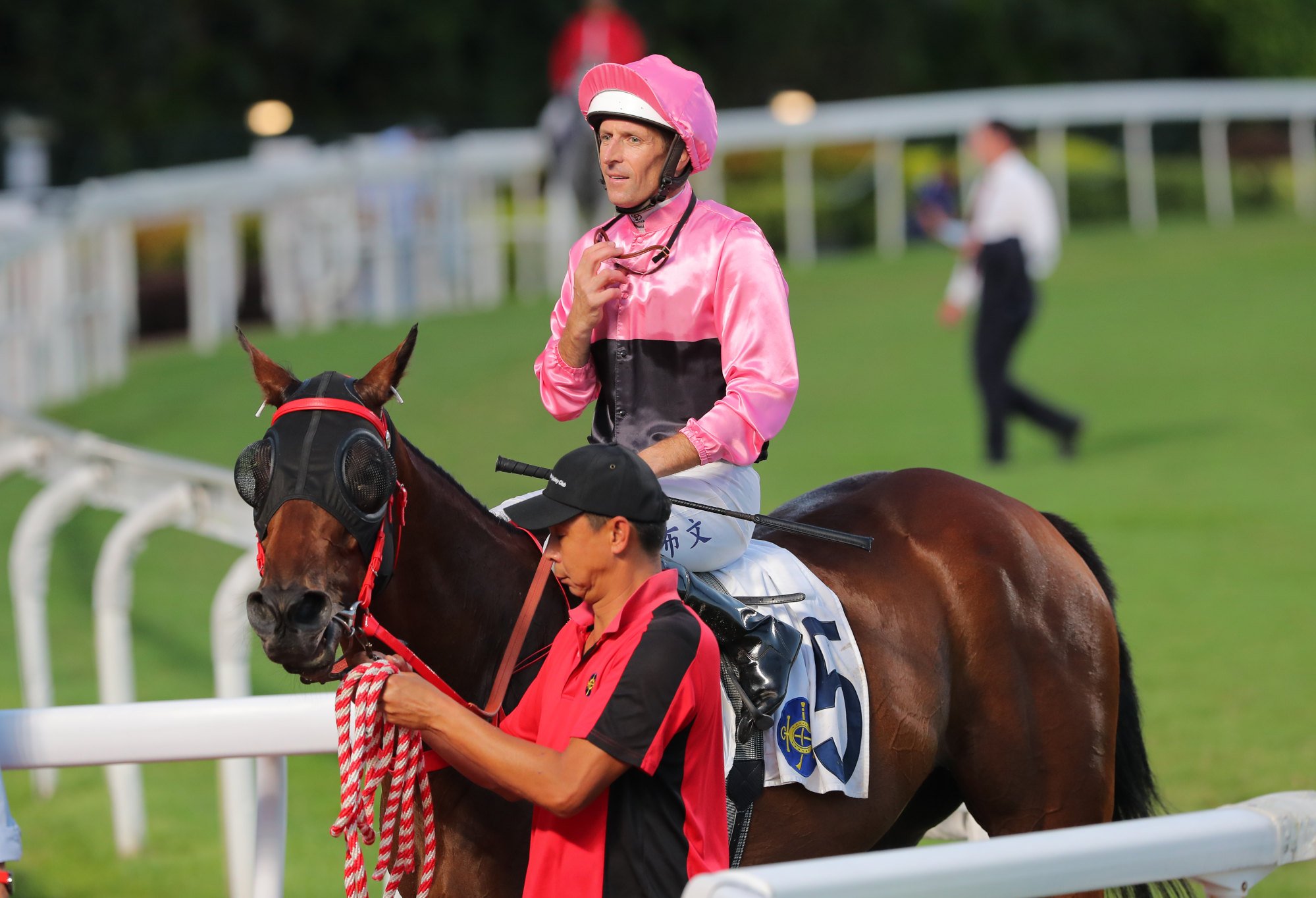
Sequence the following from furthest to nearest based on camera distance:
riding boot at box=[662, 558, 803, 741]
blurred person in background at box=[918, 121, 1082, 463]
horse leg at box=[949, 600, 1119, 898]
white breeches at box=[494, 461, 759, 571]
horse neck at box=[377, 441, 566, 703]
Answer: blurred person in background at box=[918, 121, 1082, 463] < horse leg at box=[949, 600, 1119, 898] < white breeches at box=[494, 461, 759, 571] < riding boot at box=[662, 558, 803, 741] < horse neck at box=[377, 441, 566, 703]

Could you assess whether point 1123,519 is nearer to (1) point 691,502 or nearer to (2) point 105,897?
(2) point 105,897

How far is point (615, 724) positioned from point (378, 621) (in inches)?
23.2

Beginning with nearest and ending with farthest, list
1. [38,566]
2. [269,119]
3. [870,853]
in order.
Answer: [870,853] → [38,566] → [269,119]

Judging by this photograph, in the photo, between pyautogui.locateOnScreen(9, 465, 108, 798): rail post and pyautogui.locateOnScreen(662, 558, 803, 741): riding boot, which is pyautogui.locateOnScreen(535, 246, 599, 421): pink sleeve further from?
pyautogui.locateOnScreen(9, 465, 108, 798): rail post

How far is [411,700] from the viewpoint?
2.57 m

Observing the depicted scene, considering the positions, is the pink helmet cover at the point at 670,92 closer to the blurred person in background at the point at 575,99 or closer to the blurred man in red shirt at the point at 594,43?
the blurred person in background at the point at 575,99

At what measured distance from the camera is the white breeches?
10.9ft

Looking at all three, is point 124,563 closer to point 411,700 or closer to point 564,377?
point 564,377

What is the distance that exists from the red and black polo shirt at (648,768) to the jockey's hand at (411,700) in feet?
0.68

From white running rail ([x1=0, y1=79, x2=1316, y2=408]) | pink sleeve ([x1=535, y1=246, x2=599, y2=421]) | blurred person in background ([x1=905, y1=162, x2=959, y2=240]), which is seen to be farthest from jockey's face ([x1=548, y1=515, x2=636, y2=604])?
blurred person in background ([x1=905, y1=162, x2=959, y2=240])

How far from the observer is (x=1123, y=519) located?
9188 mm

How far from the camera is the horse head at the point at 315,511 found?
8.55 ft

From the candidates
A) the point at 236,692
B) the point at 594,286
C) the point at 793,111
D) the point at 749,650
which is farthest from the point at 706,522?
the point at 793,111

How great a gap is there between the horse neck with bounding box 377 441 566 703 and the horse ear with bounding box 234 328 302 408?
8.6 inches
